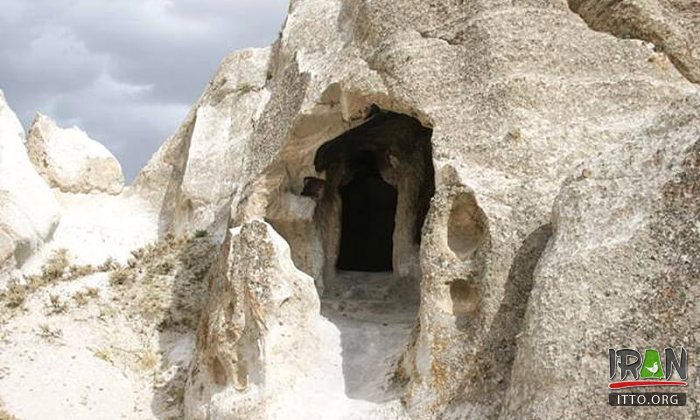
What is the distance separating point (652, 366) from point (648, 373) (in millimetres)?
61

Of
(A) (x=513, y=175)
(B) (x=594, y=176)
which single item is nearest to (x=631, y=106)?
(A) (x=513, y=175)

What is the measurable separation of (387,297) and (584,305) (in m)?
6.50

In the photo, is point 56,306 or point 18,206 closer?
point 56,306

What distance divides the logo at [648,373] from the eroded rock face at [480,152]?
13 centimetres

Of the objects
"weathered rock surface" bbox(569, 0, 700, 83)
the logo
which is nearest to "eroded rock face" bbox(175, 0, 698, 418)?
the logo

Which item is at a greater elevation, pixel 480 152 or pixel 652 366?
pixel 480 152

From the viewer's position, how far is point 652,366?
629cm

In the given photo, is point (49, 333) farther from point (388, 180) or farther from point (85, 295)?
point (388, 180)

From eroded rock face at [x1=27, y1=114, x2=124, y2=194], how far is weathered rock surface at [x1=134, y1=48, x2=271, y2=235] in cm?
69

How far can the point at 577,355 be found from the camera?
6602 mm

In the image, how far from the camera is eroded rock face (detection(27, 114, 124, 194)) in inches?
685

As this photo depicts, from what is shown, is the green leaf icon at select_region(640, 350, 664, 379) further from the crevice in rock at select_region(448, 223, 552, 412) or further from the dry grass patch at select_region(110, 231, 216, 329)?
the dry grass patch at select_region(110, 231, 216, 329)

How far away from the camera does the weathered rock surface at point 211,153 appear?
15.7m

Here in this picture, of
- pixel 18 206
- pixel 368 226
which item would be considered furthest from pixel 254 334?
pixel 368 226
